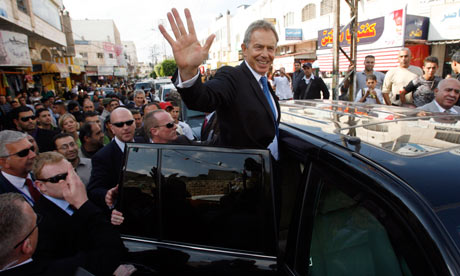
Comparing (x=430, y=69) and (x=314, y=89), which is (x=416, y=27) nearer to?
(x=314, y=89)

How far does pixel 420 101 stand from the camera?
4109 mm

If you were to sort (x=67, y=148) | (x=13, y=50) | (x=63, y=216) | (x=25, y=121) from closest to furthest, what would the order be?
(x=63, y=216)
(x=67, y=148)
(x=25, y=121)
(x=13, y=50)

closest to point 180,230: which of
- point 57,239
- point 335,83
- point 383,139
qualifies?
point 57,239

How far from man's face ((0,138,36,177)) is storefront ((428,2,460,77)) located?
48.8 feet

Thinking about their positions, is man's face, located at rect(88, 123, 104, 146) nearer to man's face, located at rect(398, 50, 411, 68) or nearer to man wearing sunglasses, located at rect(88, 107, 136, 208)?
man wearing sunglasses, located at rect(88, 107, 136, 208)

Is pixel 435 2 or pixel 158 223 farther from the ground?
pixel 435 2

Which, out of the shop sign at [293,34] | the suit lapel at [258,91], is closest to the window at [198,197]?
the suit lapel at [258,91]

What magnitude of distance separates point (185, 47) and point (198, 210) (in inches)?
35.2

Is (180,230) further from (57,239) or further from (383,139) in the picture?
(383,139)

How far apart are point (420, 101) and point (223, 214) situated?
12.5 feet

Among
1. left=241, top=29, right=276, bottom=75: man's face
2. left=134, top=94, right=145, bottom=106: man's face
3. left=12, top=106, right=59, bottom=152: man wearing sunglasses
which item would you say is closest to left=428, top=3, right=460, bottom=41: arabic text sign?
left=134, top=94, right=145, bottom=106: man's face

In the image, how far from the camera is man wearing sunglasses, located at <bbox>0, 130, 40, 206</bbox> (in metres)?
2.63

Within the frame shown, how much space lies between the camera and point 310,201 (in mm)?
1339

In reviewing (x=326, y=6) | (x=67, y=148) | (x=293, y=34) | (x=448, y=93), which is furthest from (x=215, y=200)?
(x=293, y=34)
